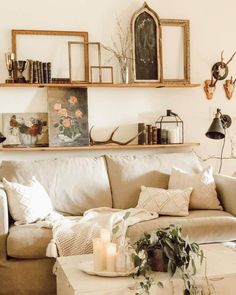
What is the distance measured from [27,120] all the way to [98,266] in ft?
6.47

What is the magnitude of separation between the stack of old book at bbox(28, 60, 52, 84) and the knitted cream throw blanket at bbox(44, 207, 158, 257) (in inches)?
48.1

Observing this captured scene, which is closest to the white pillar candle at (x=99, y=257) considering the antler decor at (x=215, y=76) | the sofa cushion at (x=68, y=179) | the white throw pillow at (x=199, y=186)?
the sofa cushion at (x=68, y=179)

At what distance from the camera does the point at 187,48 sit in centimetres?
443

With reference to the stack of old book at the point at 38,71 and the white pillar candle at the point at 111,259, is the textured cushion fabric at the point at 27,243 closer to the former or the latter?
the white pillar candle at the point at 111,259

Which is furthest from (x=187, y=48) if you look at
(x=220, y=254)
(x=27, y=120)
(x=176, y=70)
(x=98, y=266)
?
(x=98, y=266)

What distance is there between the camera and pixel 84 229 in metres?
3.18

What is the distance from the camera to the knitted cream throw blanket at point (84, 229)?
10.1 ft

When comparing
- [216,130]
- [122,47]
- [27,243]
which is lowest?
[27,243]

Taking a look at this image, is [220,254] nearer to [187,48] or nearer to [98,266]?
[98,266]

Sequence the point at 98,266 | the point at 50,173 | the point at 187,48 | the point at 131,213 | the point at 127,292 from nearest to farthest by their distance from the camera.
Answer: the point at 127,292, the point at 98,266, the point at 131,213, the point at 50,173, the point at 187,48

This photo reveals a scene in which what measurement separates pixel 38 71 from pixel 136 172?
1.15 m

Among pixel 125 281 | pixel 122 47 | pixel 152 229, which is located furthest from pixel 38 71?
pixel 125 281

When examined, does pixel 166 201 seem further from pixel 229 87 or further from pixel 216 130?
pixel 229 87

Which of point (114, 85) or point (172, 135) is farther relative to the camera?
point (172, 135)
